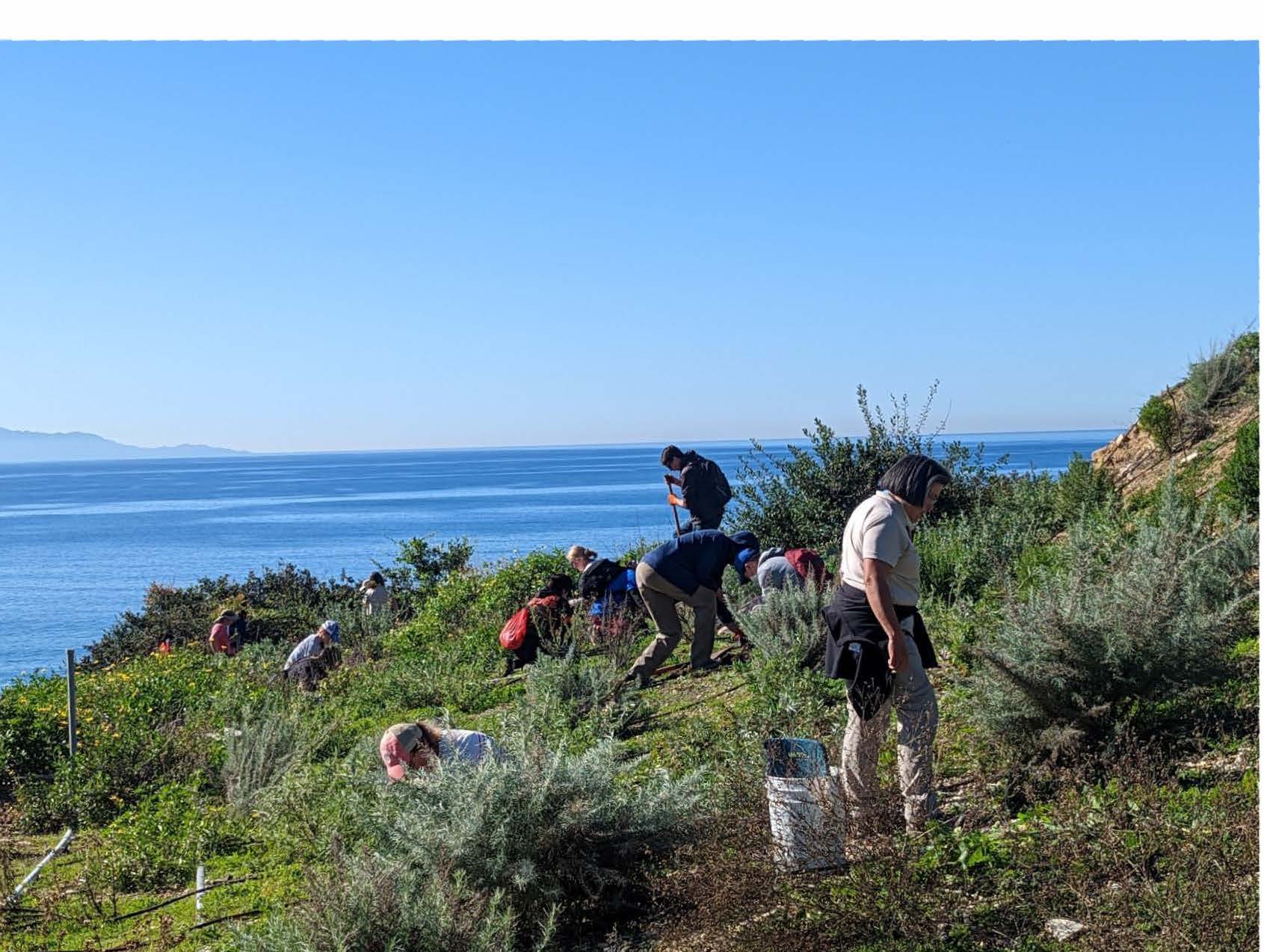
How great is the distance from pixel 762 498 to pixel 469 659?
5.93 m

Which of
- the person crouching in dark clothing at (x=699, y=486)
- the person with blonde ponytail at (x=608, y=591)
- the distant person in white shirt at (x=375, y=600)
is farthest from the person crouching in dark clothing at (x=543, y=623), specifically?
the distant person in white shirt at (x=375, y=600)

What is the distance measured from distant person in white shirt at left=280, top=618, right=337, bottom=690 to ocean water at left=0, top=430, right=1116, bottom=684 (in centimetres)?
670

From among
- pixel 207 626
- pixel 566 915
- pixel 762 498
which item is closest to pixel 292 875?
pixel 566 915

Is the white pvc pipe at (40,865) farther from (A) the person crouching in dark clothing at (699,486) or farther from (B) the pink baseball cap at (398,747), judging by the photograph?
(A) the person crouching in dark clothing at (699,486)

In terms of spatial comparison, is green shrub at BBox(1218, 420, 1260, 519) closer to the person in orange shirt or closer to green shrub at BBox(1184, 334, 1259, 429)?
green shrub at BBox(1184, 334, 1259, 429)

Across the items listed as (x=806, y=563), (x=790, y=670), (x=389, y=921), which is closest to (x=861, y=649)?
(x=389, y=921)

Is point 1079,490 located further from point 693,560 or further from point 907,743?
point 907,743

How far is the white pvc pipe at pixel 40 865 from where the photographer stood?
704 cm

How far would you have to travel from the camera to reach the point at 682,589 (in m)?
9.74

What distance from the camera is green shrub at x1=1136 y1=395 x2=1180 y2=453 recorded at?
15.4 meters

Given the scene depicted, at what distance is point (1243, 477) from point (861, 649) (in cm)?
657

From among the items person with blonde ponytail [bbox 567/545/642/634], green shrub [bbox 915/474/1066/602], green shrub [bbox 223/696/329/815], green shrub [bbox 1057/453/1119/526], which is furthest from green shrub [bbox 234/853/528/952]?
green shrub [bbox 1057/453/1119/526]
